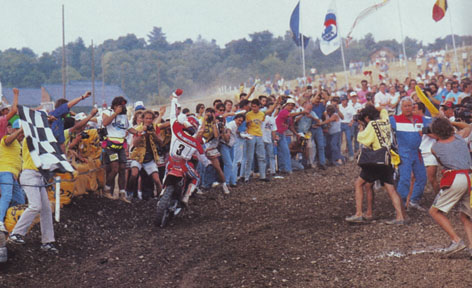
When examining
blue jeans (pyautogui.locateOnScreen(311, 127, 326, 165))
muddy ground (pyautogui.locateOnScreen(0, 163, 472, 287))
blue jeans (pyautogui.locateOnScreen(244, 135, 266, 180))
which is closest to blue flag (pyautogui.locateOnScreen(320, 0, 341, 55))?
blue jeans (pyautogui.locateOnScreen(311, 127, 326, 165))

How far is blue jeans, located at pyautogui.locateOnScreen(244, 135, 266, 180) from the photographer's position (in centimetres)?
1441

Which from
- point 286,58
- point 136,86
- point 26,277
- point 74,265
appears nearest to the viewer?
point 26,277

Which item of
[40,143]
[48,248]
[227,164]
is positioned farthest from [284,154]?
[40,143]

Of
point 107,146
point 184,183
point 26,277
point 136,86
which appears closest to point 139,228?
point 184,183

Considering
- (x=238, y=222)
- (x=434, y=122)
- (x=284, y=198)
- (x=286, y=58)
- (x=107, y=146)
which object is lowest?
(x=286, y=58)

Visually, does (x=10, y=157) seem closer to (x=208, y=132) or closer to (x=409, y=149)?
(x=208, y=132)

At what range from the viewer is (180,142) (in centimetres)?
988

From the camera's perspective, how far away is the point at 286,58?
72125 mm

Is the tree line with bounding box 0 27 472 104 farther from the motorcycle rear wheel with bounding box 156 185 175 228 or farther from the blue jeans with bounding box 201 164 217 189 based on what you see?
the motorcycle rear wheel with bounding box 156 185 175 228

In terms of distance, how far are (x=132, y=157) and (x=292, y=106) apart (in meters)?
5.66

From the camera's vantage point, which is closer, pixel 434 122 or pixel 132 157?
pixel 434 122

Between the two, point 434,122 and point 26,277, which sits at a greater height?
point 434,122

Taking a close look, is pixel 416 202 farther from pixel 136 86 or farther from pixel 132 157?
pixel 136 86

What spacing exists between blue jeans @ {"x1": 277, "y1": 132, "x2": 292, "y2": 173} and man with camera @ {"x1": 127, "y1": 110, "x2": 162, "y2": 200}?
15.5 ft
